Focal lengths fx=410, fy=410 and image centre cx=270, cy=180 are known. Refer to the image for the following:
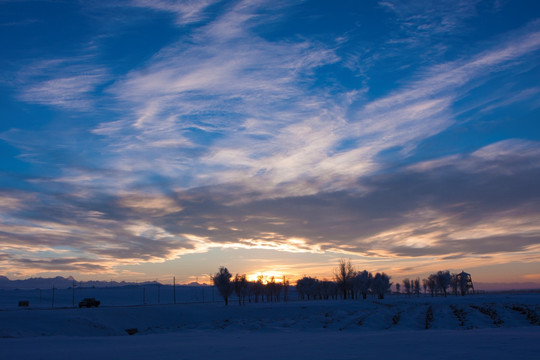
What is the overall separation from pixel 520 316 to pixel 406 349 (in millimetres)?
27380

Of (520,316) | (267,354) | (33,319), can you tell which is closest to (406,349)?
(267,354)

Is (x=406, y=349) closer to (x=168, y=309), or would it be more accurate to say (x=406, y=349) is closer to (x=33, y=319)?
(x=33, y=319)

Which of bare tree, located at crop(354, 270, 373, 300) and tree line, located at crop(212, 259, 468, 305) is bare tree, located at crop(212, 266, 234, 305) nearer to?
tree line, located at crop(212, 259, 468, 305)

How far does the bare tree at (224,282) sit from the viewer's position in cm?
9044

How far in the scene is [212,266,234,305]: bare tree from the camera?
90438 millimetres

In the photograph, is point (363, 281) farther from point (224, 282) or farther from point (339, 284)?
point (224, 282)

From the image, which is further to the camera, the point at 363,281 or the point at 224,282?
the point at 363,281

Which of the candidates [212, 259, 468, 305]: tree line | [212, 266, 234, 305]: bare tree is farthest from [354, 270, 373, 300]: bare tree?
[212, 266, 234, 305]: bare tree

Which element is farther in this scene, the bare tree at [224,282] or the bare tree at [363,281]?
the bare tree at [363,281]

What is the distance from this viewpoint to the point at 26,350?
14766 mm

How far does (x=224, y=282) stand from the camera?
90750 mm

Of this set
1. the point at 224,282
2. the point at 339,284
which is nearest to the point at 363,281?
the point at 339,284

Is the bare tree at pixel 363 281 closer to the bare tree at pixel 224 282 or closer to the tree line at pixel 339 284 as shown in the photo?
the tree line at pixel 339 284

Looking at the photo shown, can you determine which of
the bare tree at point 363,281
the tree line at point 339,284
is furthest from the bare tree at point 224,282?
the bare tree at point 363,281
